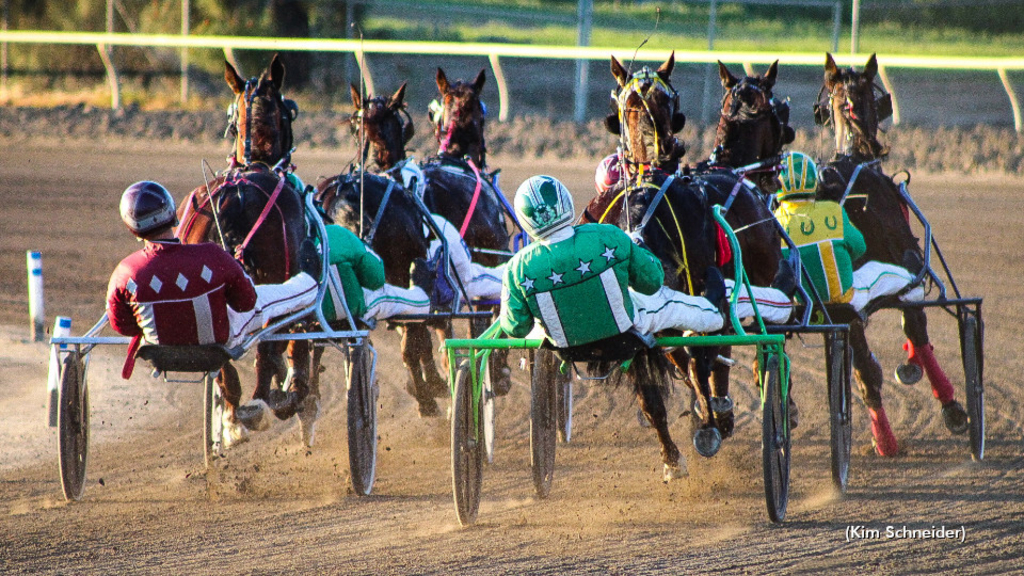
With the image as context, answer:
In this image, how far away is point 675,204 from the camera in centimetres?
672

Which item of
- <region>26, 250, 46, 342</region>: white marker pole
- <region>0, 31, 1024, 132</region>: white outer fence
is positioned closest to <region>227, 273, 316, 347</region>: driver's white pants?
<region>26, 250, 46, 342</region>: white marker pole

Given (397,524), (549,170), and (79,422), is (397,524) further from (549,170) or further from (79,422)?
(549,170)

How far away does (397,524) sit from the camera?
6297 millimetres

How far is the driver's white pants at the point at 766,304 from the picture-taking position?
6715mm

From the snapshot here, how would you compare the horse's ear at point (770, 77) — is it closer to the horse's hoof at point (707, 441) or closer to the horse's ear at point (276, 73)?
the horse's hoof at point (707, 441)

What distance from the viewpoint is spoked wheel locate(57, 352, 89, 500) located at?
253 inches

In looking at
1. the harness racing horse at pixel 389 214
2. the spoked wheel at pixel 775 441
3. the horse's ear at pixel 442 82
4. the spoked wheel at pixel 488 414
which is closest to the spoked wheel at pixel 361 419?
the spoked wheel at pixel 488 414

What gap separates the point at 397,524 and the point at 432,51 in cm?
1333

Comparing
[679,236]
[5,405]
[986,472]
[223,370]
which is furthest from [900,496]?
[5,405]

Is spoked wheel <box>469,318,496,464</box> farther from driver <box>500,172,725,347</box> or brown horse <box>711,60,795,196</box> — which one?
brown horse <box>711,60,795,196</box>

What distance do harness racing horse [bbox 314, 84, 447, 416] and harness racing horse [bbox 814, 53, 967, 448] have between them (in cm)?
272

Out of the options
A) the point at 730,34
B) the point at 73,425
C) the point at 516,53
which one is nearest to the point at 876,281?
the point at 73,425

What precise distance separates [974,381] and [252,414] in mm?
4199

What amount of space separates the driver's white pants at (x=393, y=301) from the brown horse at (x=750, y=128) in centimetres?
199
